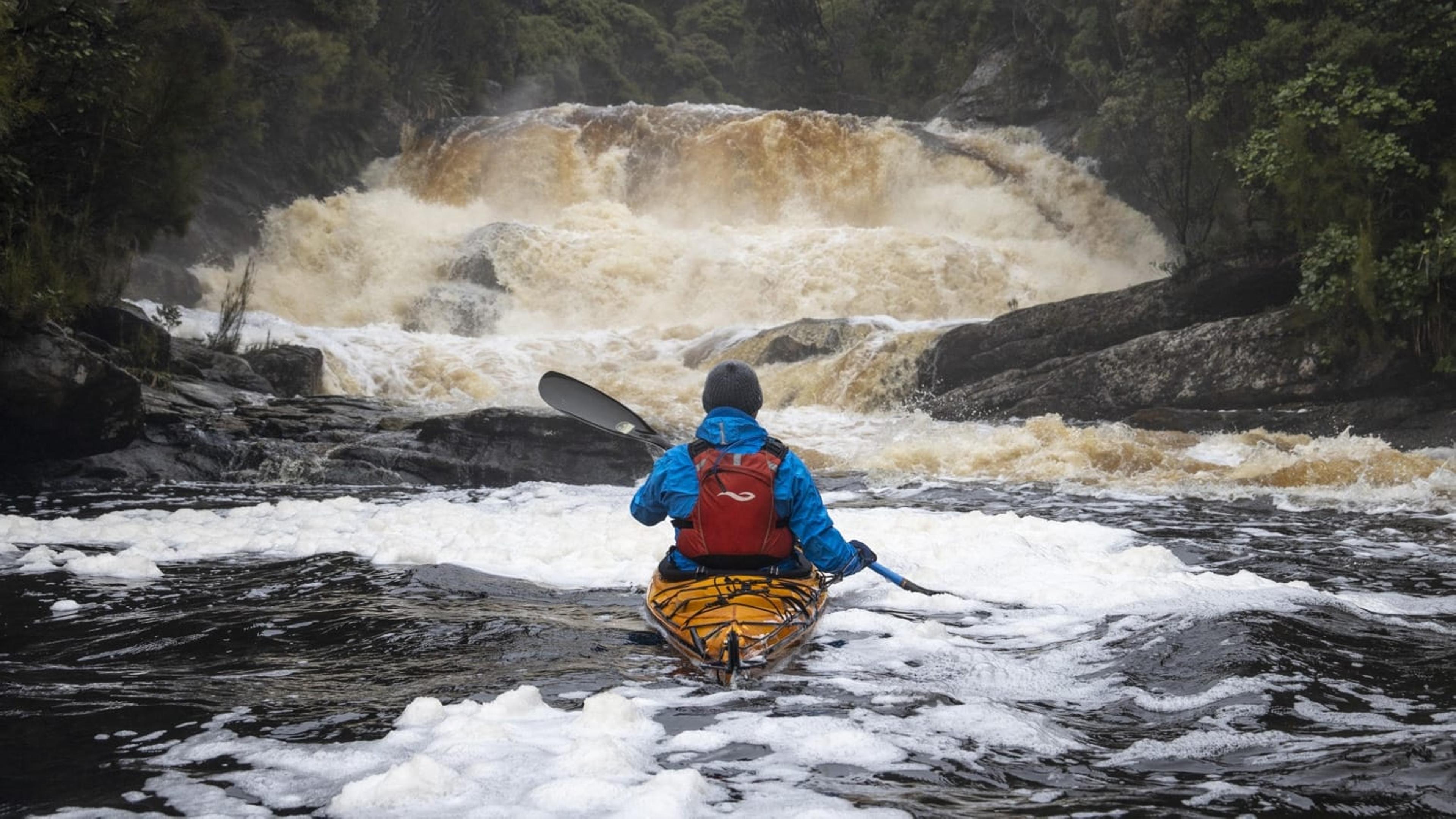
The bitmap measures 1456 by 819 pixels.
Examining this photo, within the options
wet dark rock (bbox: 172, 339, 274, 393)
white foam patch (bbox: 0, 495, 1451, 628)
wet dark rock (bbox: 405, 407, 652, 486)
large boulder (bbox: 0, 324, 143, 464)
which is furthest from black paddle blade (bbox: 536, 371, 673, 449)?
wet dark rock (bbox: 172, 339, 274, 393)

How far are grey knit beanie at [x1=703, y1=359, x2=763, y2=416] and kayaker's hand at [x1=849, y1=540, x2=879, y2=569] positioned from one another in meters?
0.66

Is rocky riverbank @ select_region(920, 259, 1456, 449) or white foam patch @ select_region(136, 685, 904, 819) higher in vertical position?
rocky riverbank @ select_region(920, 259, 1456, 449)

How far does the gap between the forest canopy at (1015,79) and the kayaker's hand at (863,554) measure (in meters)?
7.50

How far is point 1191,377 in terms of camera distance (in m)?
13.2

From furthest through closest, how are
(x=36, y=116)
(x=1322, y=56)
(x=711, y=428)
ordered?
(x=1322, y=56)
(x=36, y=116)
(x=711, y=428)

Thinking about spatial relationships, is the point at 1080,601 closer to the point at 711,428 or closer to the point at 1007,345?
the point at 711,428

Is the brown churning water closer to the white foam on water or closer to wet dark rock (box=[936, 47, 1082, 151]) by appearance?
wet dark rock (box=[936, 47, 1082, 151])

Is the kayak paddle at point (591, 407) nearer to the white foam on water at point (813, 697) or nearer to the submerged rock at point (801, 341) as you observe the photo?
the white foam on water at point (813, 697)

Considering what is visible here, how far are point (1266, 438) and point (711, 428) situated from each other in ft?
30.7

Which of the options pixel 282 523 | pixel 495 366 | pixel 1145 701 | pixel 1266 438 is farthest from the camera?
pixel 495 366

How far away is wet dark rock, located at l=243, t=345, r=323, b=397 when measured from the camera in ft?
47.8

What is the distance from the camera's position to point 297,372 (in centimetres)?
1480

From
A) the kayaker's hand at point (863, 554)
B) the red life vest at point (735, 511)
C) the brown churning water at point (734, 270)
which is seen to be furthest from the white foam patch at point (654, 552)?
the brown churning water at point (734, 270)

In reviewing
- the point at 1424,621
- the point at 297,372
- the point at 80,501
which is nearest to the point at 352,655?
the point at 1424,621
